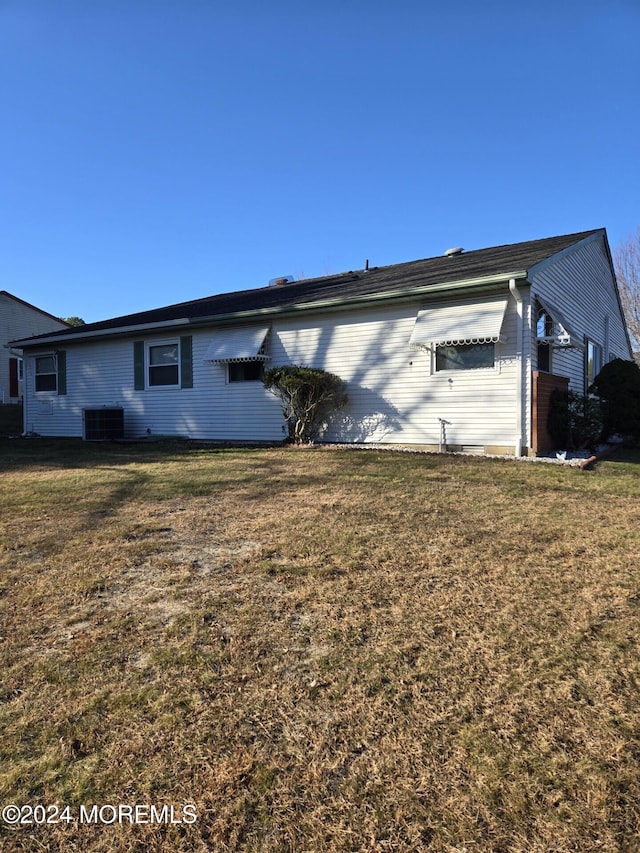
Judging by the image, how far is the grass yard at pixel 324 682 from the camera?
126 cm

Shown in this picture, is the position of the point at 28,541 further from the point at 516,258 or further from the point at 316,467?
the point at 516,258

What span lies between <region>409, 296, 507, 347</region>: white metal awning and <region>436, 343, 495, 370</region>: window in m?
0.25

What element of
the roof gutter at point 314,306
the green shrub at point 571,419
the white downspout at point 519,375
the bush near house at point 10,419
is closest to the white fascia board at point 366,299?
the roof gutter at point 314,306

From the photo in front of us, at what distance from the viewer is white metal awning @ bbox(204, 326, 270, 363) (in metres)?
9.77

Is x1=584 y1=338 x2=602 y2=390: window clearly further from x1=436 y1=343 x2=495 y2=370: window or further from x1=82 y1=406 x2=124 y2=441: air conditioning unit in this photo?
x1=82 y1=406 x2=124 y2=441: air conditioning unit

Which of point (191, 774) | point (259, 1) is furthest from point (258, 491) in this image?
point (259, 1)

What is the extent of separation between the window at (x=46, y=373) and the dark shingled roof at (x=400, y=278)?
0.92m

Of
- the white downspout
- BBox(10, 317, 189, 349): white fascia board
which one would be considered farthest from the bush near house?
the white downspout

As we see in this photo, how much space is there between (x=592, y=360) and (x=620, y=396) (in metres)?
2.84

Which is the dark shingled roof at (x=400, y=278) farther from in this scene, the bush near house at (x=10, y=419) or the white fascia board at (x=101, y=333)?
the bush near house at (x=10, y=419)

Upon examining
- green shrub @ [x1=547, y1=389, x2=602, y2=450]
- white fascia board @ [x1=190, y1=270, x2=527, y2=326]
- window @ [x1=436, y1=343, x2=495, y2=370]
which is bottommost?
green shrub @ [x1=547, y1=389, x2=602, y2=450]

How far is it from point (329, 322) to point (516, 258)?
3593 mm

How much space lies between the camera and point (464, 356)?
818 centimetres

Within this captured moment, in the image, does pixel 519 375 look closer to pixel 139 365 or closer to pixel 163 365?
pixel 163 365
